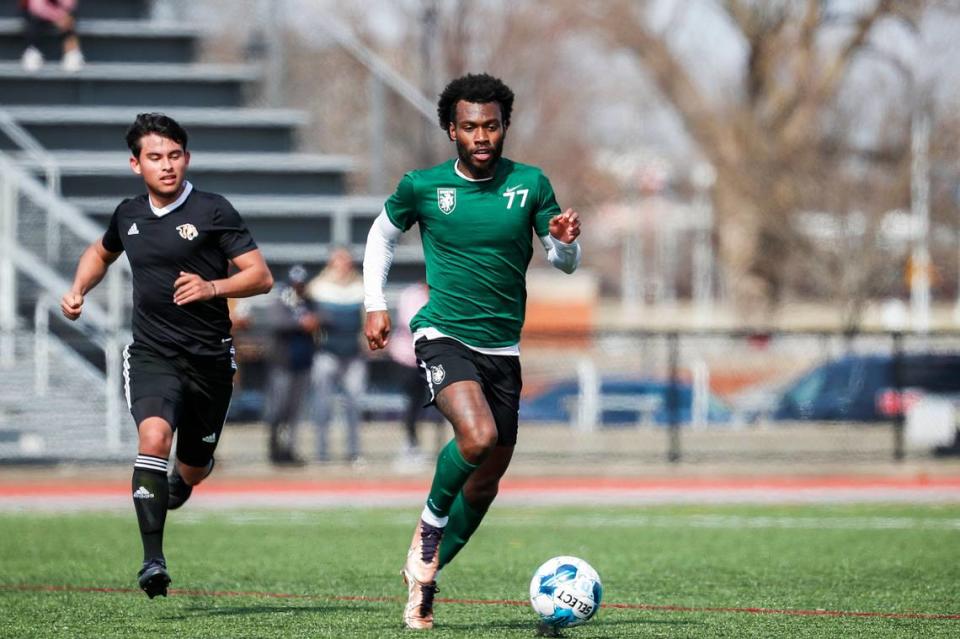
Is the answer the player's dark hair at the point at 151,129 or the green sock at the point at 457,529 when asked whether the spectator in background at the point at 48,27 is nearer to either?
the player's dark hair at the point at 151,129

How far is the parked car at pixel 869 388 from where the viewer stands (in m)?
19.5

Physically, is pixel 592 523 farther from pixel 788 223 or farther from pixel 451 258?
pixel 788 223

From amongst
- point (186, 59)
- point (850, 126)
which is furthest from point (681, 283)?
point (186, 59)

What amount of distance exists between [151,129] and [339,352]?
1051cm

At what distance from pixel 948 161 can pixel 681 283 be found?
68.8 m

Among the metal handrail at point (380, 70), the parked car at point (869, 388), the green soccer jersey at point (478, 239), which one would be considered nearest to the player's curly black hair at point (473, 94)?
the green soccer jersey at point (478, 239)

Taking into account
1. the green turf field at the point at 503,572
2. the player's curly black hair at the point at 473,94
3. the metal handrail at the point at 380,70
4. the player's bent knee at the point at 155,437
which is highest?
the metal handrail at the point at 380,70

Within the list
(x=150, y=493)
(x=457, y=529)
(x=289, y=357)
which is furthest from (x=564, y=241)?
(x=289, y=357)

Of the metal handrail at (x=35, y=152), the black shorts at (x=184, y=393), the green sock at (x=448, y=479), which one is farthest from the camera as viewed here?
the metal handrail at (x=35, y=152)

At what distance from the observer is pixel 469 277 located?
298 inches

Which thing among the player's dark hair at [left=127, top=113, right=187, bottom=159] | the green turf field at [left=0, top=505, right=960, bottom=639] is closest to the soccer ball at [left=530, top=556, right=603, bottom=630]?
the green turf field at [left=0, top=505, right=960, bottom=639]

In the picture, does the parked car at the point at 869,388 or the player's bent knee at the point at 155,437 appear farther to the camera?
the parked car at the point at 869,388

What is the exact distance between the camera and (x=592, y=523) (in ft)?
43.8

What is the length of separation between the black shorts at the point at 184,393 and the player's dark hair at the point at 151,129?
98 cm
